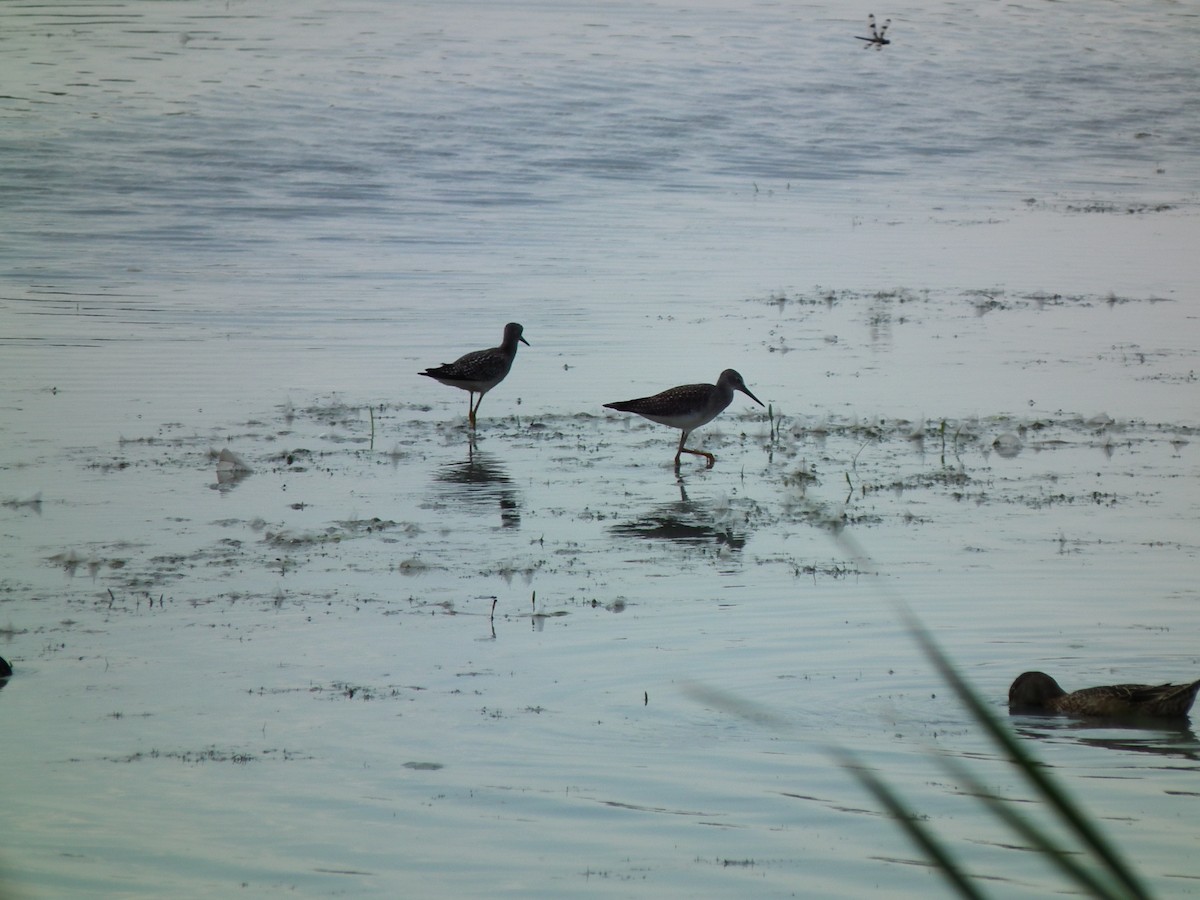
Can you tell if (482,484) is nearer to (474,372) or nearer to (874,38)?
(474,372)

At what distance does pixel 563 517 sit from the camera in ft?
36.3

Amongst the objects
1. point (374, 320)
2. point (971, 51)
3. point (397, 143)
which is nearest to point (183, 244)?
point (374, 320)

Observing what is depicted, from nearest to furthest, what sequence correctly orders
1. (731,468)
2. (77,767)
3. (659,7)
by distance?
(77,767) → (731,468) → (659,7)

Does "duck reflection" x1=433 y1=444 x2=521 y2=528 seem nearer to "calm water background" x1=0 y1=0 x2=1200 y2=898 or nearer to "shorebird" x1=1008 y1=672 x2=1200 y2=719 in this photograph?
"calm water background" x1=0 y1=0 x2=1200 y2=898

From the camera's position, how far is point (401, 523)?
1077cm

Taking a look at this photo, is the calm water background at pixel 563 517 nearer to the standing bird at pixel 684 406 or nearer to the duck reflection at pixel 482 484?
the duck reflection at pixel 482 484

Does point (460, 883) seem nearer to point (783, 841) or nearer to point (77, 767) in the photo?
point (783, 841)

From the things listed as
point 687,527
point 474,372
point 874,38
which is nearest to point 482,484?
point 687,527

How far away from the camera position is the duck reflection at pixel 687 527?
34.9 feet

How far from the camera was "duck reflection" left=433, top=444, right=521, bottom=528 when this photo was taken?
37.0 ft

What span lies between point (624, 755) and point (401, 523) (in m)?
3.95

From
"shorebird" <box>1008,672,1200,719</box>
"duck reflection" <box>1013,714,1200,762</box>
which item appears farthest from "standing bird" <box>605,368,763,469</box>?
"duck reflection" <box>1013,714,1200,762</box>

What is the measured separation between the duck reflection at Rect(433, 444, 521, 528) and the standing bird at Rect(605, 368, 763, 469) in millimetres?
1074

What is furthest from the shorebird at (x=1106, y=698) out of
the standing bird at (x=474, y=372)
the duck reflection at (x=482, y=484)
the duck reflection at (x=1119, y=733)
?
the standing bird at (x=474, y=372)
